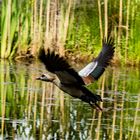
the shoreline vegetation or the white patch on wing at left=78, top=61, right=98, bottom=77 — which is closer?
the white patch on wing at left=78, top=61, right=98, bottom=77

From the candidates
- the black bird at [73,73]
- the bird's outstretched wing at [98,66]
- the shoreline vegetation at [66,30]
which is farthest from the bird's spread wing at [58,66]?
the shoreline vegetation at [66,30]

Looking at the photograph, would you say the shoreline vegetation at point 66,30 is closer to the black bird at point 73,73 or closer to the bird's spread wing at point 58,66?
the black bird at point 73,73

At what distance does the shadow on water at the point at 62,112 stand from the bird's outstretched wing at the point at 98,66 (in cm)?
71

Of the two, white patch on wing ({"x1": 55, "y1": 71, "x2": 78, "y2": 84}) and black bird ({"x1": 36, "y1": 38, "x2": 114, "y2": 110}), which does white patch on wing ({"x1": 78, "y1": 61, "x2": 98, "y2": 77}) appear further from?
white patch on wing ({"x1": 55, "y1": 71, "x2": 78, "y2": 84})

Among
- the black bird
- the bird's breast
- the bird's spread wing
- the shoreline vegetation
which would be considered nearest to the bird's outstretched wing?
the black bird

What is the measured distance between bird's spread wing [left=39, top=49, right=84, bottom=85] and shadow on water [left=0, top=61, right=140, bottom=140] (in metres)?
0.78

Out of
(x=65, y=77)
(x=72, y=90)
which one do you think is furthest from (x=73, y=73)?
(x=72, y=90)

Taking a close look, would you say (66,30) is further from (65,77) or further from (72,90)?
(65,77)

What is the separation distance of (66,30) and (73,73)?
8.43m

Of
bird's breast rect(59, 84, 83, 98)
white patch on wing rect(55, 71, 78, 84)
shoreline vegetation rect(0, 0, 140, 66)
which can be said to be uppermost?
shoreline vegetation rect(0, 0, 140, 66)

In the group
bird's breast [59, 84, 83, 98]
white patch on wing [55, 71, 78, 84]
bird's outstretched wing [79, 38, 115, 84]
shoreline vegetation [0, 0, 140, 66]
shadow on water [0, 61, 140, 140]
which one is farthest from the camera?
shoreline vegetation [0, 0, 140, 66]

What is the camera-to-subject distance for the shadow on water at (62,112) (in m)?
8.84

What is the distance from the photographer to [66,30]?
16344mm

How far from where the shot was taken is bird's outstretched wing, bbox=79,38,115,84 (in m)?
8.68
